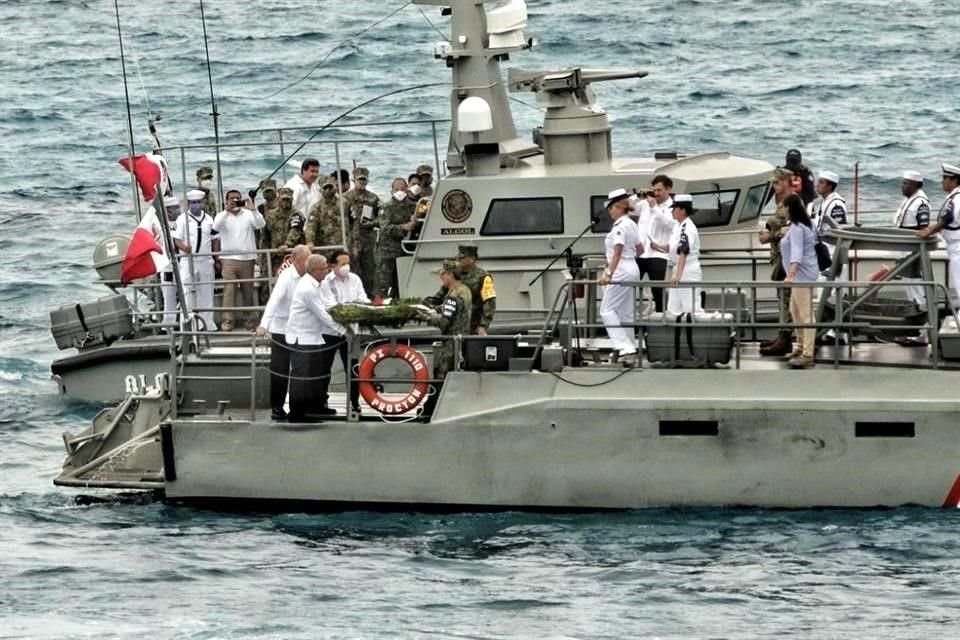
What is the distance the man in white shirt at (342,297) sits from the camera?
18531 mm

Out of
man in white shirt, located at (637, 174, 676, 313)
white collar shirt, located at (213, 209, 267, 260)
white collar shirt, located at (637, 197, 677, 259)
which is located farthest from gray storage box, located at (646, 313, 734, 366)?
white collar shirt, located at (213, 209, 267, 260)

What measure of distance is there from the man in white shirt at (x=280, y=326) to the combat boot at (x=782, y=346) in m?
4.03

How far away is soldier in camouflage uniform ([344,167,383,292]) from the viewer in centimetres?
2227

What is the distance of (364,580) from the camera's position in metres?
16.8

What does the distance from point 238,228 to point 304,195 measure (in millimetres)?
767

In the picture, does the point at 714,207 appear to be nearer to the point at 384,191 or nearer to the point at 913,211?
the point at 913,211

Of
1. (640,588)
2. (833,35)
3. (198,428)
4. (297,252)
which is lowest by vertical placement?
(640,588)

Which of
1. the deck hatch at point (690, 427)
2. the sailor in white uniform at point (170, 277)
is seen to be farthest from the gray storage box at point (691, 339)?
the sailor in white uniform at point (170, 277)

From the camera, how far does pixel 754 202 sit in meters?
21.9

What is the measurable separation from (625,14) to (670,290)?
128 ft

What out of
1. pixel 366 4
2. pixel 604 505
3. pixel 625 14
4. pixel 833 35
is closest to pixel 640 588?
pixel 604 505

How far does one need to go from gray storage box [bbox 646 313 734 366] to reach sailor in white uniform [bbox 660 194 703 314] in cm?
38

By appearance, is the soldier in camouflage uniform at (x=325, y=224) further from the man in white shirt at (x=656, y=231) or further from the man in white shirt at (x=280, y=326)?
the man in white shirt at (x=656, y=231)

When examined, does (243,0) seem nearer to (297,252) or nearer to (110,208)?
Answer: (110,208)
